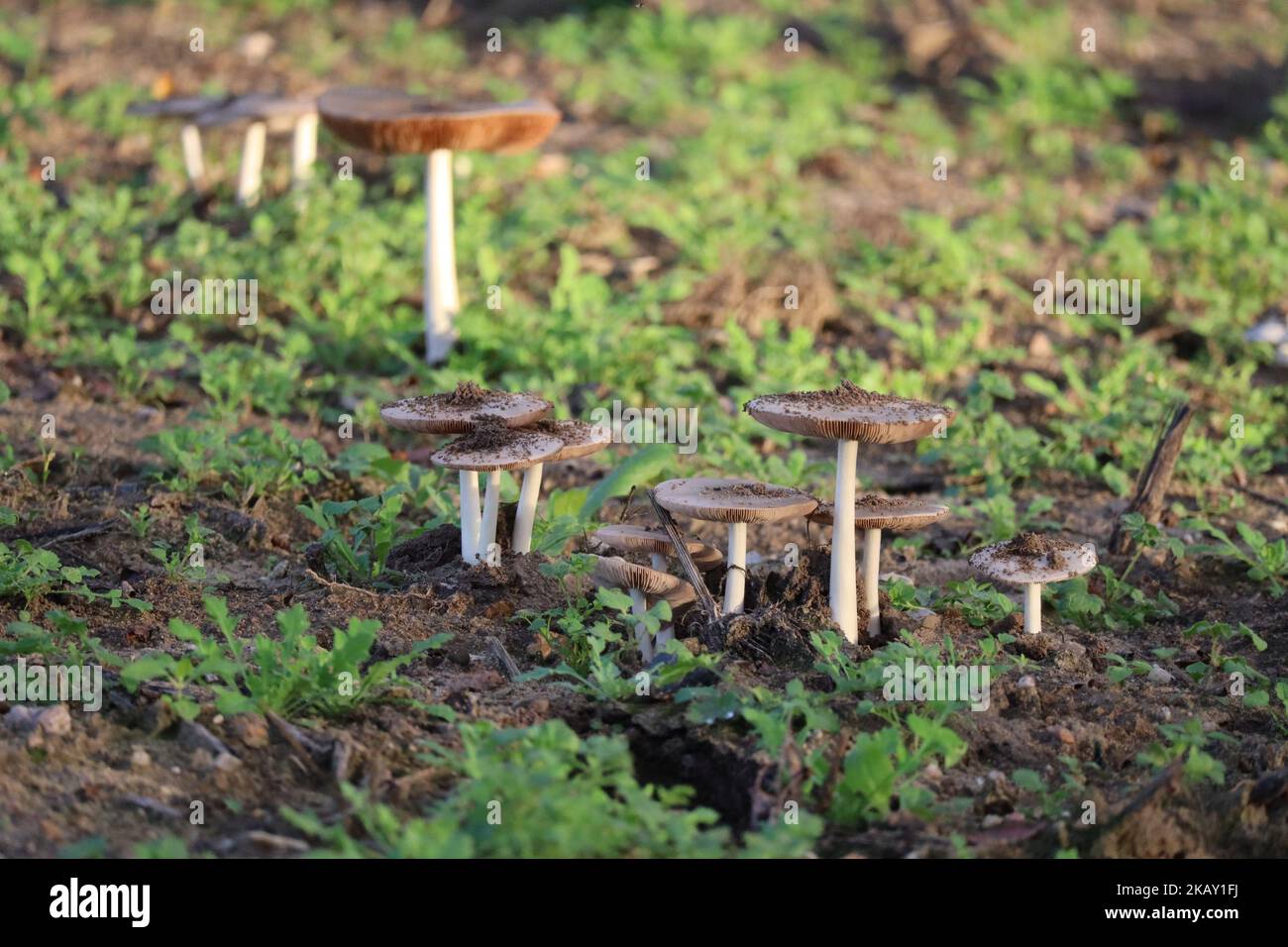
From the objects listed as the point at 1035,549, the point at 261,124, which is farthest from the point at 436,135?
the point at 1035,549

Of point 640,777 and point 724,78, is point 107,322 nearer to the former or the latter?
point 640,777

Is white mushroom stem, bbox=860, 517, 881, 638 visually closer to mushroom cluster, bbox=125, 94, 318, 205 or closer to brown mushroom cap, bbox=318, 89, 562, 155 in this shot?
brown mushroom cap, bbox=318, 89, 562, 155

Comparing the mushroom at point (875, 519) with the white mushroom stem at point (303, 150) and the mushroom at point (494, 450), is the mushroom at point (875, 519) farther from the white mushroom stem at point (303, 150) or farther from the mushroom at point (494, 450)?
the white mushroom stem at point (303, 150)

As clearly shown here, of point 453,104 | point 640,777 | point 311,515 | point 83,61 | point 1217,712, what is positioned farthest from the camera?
point 83,61

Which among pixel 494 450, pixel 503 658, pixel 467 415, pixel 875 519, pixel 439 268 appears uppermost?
pixel 439 268

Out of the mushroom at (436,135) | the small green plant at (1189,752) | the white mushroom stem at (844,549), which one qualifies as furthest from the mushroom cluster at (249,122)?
the small green plant at (1189,752)

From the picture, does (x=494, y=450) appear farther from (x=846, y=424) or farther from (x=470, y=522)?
(x=846, y=424)
